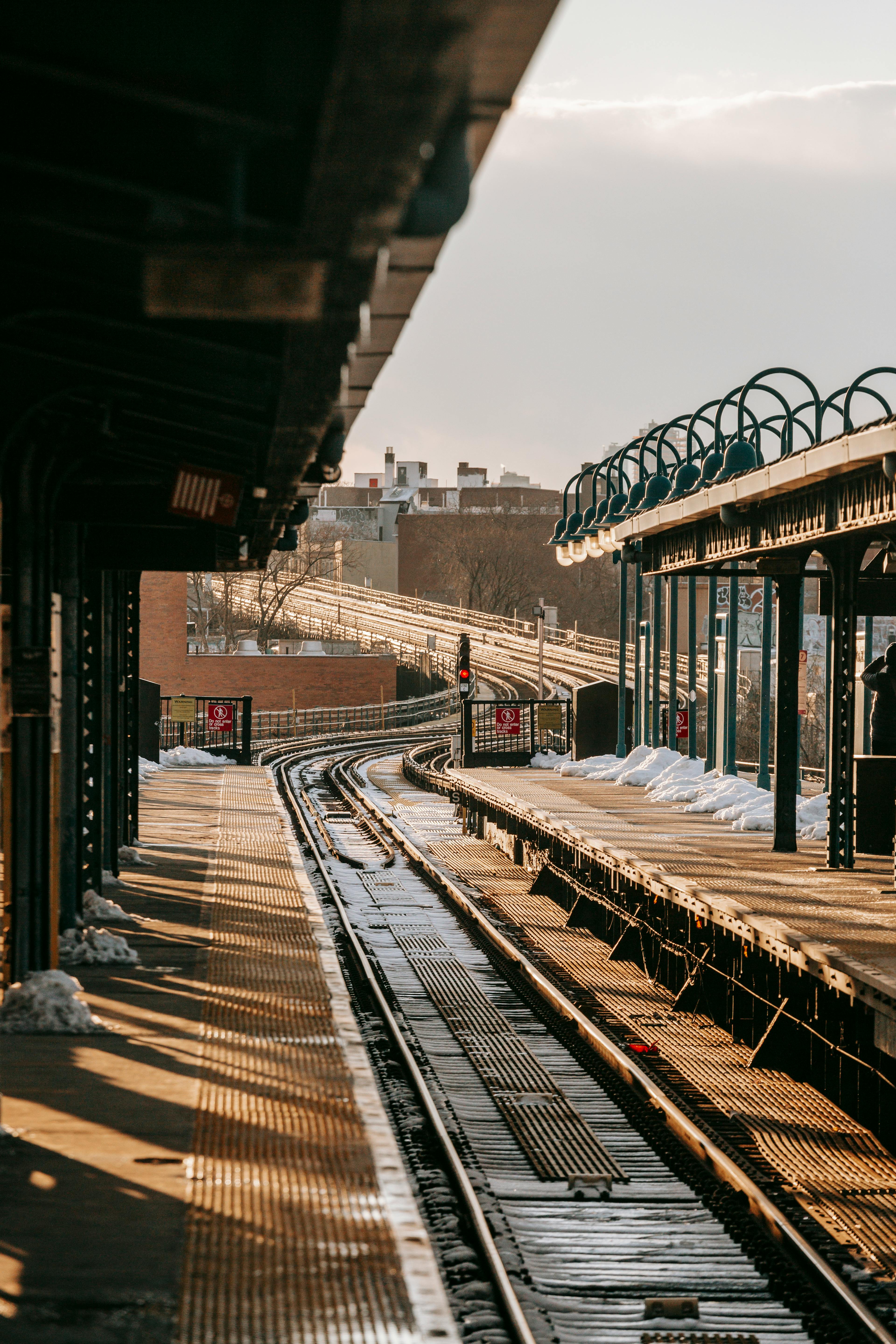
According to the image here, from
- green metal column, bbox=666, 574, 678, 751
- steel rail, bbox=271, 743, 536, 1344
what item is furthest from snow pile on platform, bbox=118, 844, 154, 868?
green metal column, bbox=666, 574, 678, 751

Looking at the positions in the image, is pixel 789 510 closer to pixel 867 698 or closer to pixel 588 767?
pixel 867 698

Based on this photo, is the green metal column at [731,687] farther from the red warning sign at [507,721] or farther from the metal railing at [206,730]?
the metal railing at [206,730]

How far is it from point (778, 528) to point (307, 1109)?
348 inches

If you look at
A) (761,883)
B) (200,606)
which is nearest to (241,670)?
(200,606)

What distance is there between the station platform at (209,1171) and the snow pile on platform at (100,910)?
103cm

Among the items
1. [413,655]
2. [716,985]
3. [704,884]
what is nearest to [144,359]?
[704,884]

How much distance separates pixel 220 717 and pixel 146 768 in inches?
268

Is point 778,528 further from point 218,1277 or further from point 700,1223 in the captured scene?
point 218,1277

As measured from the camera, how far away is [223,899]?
16.1m

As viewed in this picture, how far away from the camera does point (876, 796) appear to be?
52.7 ft

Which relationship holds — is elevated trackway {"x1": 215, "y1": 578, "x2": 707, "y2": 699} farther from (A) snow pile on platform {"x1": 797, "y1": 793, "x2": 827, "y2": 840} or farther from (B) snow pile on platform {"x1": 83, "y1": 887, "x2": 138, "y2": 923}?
(B) snow pile on platform {"x1": 83, "y1": 887, "x2": 138, "y2": 923}

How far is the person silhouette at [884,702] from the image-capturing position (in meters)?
16.3

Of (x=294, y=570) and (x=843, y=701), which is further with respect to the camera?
(x=294, y=570)

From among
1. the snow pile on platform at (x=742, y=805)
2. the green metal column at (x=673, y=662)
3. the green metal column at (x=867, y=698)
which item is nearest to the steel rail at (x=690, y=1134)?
the snow pile on platform at (x=742, y=805)
